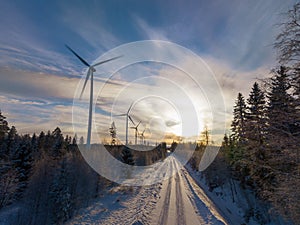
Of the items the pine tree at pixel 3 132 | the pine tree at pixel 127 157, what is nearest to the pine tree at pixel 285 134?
the pine tree at pixel 127 157

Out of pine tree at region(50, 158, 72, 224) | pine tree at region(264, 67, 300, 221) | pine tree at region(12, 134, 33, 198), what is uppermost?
pine tree at region(264, 67, 300, 221)

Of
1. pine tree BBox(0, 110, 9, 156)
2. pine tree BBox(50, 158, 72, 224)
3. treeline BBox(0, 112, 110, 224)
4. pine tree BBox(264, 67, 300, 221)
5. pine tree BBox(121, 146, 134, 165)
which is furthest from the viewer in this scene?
pine tree BBox(121, 146, 134, 165)

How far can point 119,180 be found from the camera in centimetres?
3456

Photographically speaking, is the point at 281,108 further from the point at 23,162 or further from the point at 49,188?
the point at 23,162

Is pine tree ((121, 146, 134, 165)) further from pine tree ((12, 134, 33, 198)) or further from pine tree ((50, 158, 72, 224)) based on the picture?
pine tree ((12, 134, 33, 198))

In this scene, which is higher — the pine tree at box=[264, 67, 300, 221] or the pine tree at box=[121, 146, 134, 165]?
the pine tree at box=[264, 67, 300, 221]

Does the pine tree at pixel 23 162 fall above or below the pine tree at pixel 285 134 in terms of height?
below

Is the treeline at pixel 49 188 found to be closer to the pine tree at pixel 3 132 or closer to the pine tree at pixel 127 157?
the pine tree at pixel 3 132

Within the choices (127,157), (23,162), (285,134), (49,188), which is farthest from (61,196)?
(285,134)

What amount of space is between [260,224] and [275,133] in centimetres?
2104

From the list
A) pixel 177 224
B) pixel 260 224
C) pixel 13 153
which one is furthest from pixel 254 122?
pixel 13 153

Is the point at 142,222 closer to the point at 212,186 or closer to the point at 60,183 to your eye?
the point at 60,183

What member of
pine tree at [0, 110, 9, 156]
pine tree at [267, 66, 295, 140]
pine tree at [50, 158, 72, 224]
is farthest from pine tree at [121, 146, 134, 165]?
pine tree at [267, 66, 295, 140]

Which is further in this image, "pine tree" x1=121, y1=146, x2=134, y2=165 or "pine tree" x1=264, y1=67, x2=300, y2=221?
"pine tree" x1=121, y1=146, x2=134, y2=165
